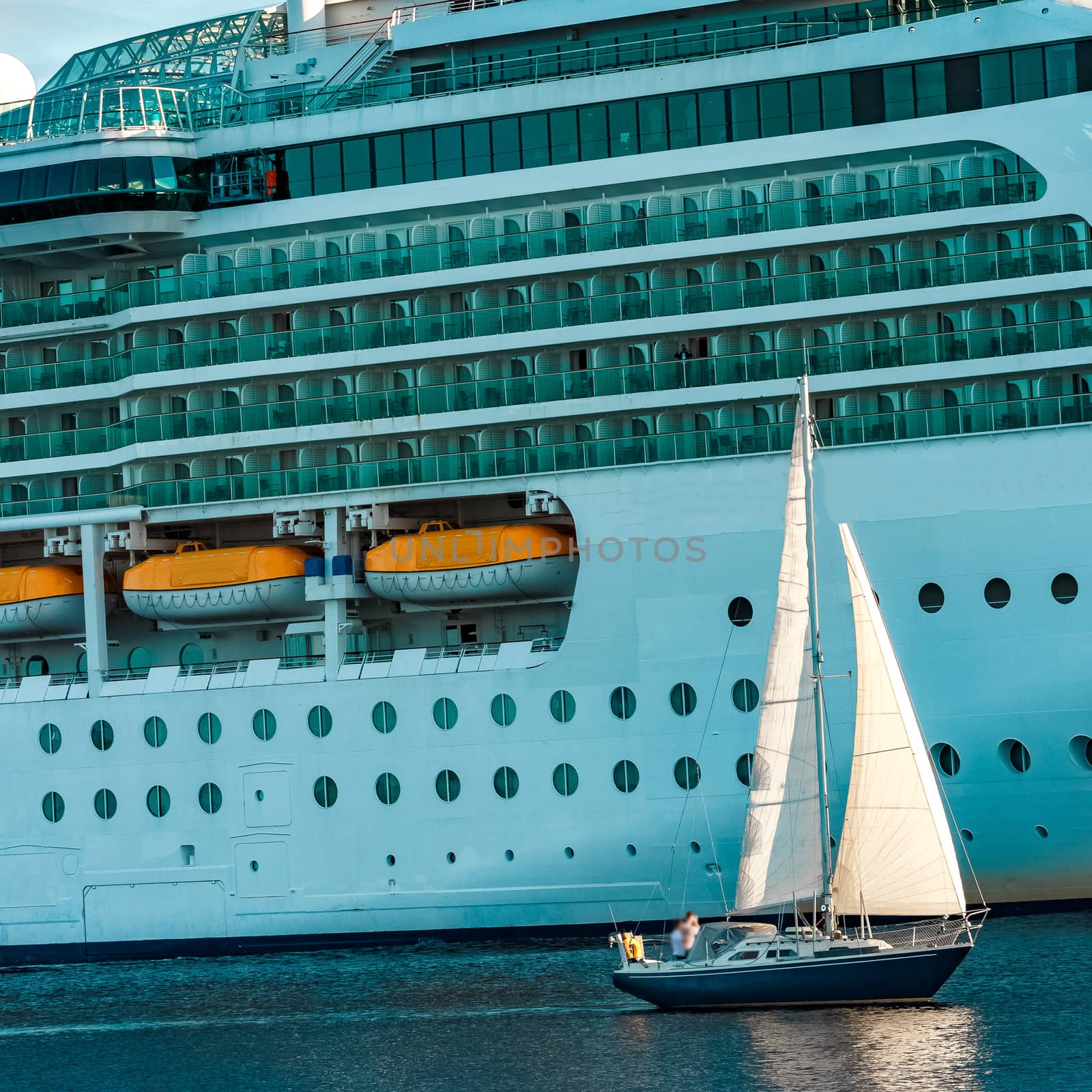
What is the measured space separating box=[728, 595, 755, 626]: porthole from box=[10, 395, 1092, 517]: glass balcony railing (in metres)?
2.41

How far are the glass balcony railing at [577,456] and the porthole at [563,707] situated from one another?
12.5 feet

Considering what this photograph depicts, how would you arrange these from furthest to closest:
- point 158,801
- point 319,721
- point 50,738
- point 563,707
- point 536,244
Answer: point 50,738
point 158,801
point 536,244
point 319,721
point 563,707

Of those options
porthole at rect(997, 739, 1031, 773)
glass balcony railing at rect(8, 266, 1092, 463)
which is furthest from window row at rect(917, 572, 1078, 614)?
glass balcony railing at rect(8, 266, 1092, 463)

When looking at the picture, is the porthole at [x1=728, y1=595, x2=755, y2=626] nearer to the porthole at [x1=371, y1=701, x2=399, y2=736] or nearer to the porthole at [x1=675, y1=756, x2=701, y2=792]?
the porthole at [x1=675, y1=756, x2=701, y2=792]

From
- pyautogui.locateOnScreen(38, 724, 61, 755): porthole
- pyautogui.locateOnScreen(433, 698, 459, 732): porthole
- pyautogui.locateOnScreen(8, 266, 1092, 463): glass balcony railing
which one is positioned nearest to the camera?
pyautogui.locateOnScreen(8, 266, 1092, 463): glass balcony railing

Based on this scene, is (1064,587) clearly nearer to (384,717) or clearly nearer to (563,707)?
(563,707)

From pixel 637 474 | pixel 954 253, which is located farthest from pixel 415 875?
pixel 954 253

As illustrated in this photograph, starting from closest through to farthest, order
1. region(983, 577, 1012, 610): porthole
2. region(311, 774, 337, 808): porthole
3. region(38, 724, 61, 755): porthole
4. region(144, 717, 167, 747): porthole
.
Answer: region(983, 577, 1012, 610): porthole
region(311, 774, 337, 808): porthole
region(144, 717, 167, 747): porthole
region(38, 724, 61, 755): porthole

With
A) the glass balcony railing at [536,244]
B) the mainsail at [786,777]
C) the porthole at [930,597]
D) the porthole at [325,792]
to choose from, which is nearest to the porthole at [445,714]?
the porthole at [325,792]

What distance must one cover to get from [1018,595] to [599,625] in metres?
6.61

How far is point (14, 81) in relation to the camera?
4128 centimetres

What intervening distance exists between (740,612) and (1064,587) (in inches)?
194

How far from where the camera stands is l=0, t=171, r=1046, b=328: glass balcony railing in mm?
32469

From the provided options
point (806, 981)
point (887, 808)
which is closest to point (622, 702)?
point (887, 808)
